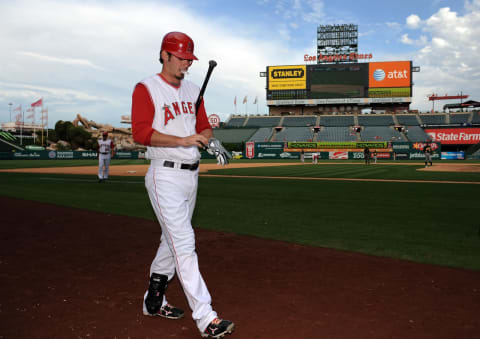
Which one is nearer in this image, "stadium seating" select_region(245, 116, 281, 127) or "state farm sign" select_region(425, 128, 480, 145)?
"state farm sign" select_region(425, 128, 480, 145)

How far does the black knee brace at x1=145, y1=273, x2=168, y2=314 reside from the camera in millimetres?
3194

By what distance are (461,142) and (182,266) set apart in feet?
217

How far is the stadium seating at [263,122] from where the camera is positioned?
7146cm

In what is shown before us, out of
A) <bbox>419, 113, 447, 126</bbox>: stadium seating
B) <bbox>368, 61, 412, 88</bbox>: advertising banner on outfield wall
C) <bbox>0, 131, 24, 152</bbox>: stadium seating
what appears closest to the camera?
<bbox>0, 131, 24, 152</bbox>: stadium seating

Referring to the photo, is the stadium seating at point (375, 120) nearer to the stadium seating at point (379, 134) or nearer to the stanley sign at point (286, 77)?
the stadium seating at point (379, 134)

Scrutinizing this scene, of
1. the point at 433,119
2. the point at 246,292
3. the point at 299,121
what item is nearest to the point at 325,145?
the point at 299,121

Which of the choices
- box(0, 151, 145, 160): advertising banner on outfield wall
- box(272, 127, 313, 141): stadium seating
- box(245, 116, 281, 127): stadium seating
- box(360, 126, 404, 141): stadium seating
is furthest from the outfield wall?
box(0, 151, 145, 160): advertising banner on outfield wall

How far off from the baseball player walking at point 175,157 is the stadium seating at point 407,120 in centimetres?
6818

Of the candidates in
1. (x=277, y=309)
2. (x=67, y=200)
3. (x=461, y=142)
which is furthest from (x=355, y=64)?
(x=277, y=309)

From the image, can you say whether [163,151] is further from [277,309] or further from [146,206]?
[146,206]

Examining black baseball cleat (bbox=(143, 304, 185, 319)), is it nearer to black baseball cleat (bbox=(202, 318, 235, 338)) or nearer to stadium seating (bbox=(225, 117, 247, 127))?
black baseball cleat (bbox=(202, 318, 235, 338))

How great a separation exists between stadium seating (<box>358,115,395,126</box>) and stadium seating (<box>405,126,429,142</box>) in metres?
4.28

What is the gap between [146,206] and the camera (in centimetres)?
964

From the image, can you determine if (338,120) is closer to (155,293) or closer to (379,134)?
(379,134)
